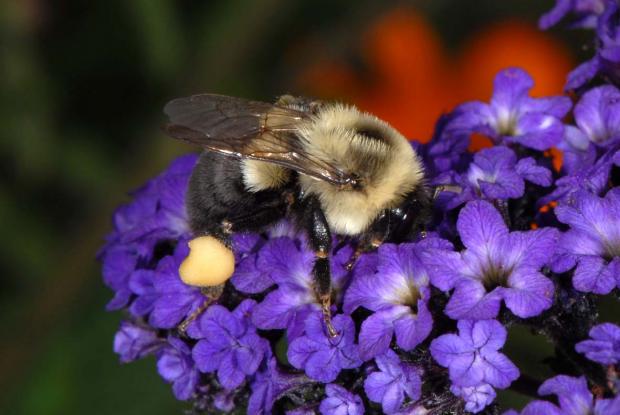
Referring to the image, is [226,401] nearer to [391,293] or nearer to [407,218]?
[391,293]

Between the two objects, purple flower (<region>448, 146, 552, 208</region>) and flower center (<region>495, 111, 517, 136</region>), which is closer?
purple flower (<region>448, 146, 552, 208</region>)

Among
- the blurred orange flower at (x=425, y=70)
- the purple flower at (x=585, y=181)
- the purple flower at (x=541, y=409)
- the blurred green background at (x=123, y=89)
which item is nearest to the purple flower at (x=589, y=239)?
the purple flower at (x=585, y=181)

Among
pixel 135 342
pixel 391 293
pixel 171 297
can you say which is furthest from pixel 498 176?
pixel 135 342

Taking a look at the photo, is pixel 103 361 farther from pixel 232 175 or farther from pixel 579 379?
pixel 579 379

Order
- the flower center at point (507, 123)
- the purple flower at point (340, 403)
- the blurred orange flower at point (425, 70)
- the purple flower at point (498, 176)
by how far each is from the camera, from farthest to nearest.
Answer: the blurred orange flower at point (425, 70) → the flower center at point (507, 123) → the purple flower at point (498, 176) → the purple flower at point (340, 403)

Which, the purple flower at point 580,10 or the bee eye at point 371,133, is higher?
the purple flower at point 580,10

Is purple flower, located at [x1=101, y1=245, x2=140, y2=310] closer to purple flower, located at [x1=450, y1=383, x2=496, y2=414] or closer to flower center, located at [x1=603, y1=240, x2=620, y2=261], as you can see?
purple flower, located at [x1=450, y1=383, x2=496, y2=414]

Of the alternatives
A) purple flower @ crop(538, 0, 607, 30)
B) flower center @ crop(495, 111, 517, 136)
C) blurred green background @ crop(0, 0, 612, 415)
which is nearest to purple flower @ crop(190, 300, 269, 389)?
flower center @ crop(495, 111, 517, 136)

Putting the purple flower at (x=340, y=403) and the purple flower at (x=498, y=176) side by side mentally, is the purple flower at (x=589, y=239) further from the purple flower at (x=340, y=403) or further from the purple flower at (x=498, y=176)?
the purple flower at (x=340, y=403)
